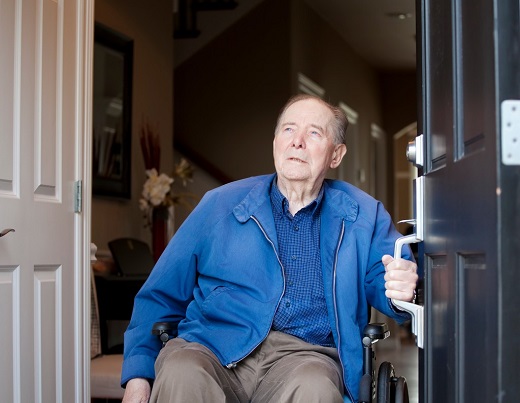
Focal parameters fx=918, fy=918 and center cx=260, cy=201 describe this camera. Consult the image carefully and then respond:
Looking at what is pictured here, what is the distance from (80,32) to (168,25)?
2551 mm

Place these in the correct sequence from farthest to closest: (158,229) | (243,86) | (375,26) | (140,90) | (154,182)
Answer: (375,26) < (243,86) < (140,90) < (158,229) < (154,182)

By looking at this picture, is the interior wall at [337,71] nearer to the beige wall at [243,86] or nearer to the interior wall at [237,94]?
the beige wall at [243,86]

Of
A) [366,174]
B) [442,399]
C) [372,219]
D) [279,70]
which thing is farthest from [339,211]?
[366,174]

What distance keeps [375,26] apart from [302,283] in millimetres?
6200

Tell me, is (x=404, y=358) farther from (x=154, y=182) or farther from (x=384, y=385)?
(x=384, y=385)

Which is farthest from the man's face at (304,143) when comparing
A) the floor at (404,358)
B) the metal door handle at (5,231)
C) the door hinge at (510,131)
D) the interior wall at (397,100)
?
the interior wall at (397,100)

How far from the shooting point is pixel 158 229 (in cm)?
505

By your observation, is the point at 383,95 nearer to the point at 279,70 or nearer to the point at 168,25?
the point at 279,70

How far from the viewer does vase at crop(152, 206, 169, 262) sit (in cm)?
503

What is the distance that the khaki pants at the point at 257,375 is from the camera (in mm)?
2209

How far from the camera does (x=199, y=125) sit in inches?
288

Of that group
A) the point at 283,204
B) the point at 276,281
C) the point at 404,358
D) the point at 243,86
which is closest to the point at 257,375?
the point at 276,281

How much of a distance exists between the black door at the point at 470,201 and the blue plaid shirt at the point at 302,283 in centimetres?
53

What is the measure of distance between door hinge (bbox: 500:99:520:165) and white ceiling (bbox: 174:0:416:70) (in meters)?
5.98
